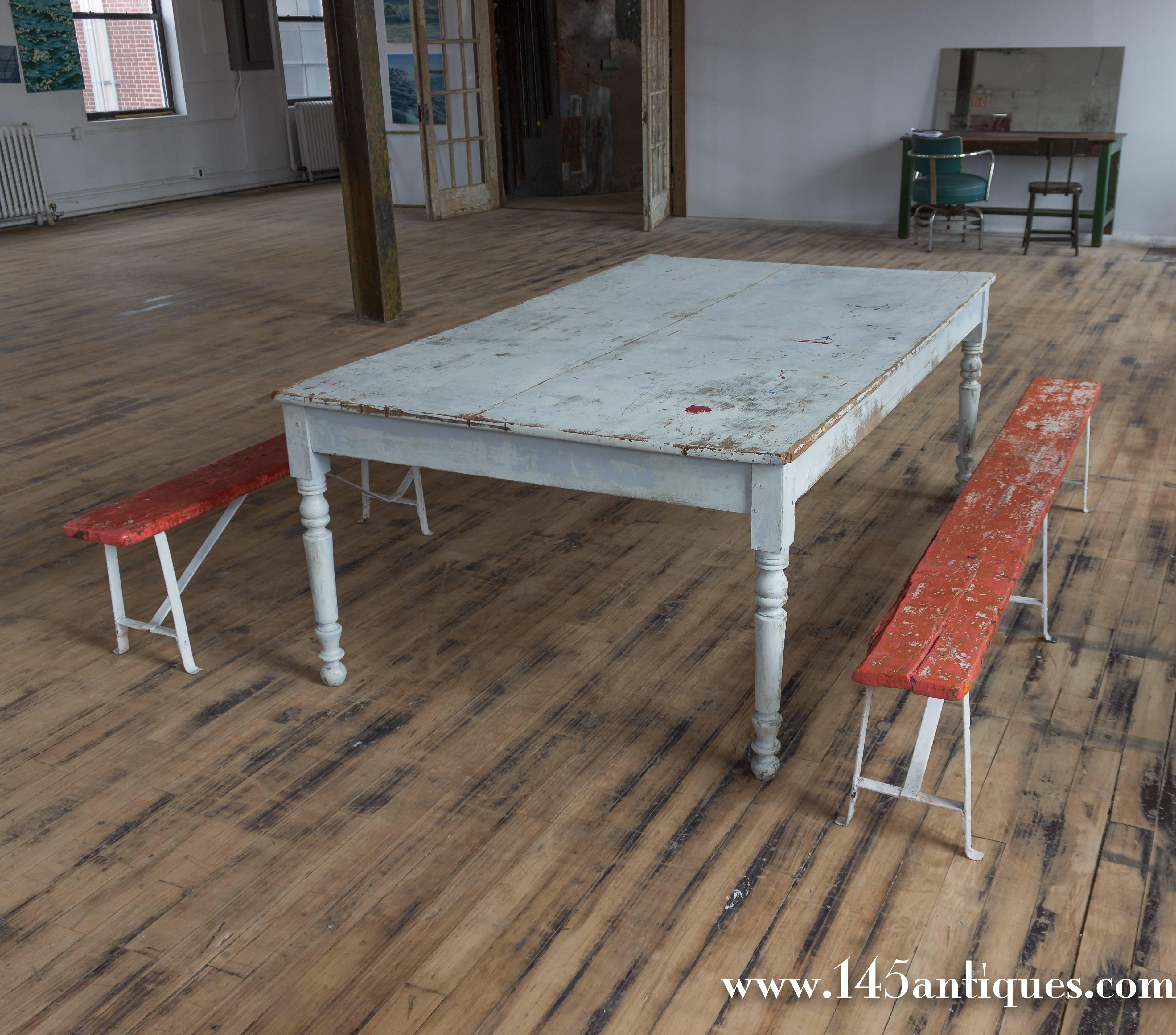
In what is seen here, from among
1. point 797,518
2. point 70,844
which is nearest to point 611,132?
point 797,518

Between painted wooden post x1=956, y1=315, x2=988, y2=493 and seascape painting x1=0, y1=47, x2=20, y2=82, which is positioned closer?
painted wooden post x1=956, y1=315, x2=988, y2=493

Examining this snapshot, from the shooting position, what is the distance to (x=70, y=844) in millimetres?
2266

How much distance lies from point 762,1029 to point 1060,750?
1.05 metres

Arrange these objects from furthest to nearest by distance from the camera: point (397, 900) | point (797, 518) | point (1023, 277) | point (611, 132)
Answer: point (611, 132) → point (1023, 277) → point (797, 518) → point (397, 900)

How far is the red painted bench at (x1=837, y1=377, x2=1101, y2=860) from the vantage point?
6.68ft

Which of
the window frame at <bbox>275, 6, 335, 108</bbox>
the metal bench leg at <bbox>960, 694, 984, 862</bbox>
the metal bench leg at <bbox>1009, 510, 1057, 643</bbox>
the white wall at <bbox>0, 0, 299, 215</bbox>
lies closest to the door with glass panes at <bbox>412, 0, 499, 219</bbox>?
the window frame at <bbox>275, 6, 335, 108</bbox>

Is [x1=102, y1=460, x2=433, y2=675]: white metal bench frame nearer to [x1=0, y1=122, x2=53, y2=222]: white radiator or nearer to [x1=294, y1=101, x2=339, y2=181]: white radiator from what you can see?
[x1=0, y1=122, x2=53, y2=222]: white radiator

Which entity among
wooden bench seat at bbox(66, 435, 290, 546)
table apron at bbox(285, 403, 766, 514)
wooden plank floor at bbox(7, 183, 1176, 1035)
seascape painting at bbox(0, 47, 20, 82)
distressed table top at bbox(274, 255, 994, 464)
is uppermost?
seascape painting at bbox(0, 47, 20, 82)

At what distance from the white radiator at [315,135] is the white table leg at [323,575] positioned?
11.8m

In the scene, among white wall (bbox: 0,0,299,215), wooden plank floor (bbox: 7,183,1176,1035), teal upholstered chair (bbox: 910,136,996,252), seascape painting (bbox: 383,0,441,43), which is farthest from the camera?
white wall (bbox: 0,0,299,215)

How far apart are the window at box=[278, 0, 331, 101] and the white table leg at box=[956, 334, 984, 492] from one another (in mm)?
11261

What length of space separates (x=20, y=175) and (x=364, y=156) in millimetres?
5864

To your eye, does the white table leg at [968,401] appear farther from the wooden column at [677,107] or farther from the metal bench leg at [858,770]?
the wooden column at [677,107]

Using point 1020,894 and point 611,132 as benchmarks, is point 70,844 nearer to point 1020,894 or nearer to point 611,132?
point 1020,894
